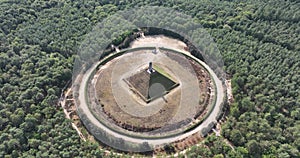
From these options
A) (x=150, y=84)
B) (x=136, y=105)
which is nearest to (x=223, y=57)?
(x=150, y=84)

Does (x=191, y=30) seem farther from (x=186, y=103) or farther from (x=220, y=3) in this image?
(x=186, y=103)

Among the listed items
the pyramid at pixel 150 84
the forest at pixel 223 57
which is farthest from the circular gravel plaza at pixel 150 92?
the forest at pixel 223 57

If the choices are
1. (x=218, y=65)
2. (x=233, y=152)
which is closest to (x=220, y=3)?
(x=218, y=65)

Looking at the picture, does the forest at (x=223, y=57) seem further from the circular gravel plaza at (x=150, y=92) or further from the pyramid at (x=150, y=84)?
the pyramid at (x=150, y=84)

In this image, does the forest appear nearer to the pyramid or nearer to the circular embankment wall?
the circular embankment wall

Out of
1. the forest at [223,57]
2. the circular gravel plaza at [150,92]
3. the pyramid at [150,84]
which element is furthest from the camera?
the pyramid at [150,84]

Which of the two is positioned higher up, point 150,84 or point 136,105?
point 150,84

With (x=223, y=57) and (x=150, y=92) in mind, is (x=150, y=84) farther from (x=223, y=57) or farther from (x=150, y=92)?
(x=223, y=57)
